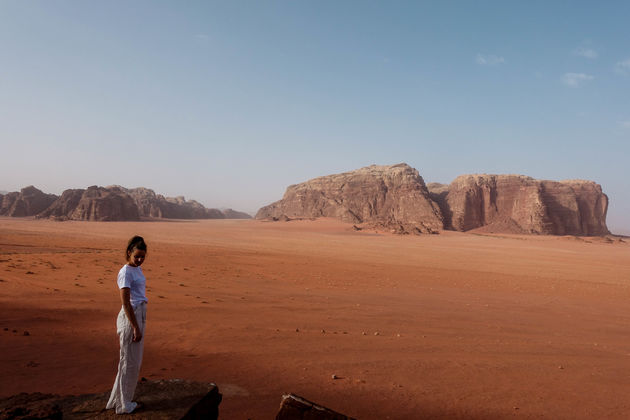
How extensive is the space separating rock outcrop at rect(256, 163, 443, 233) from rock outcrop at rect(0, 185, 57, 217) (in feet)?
160

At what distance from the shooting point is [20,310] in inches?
282

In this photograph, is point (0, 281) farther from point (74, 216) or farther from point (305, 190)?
point (305, 190)

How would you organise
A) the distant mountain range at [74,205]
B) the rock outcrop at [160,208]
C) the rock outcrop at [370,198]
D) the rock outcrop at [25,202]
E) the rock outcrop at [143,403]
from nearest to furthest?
the rock outcrop at [143,403]
the distant mountain range at [74,205]
the rock outcrop at [370,198]
the rock outcrop at [25,202]
the rock outcrop at [160,208]

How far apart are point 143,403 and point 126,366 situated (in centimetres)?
35

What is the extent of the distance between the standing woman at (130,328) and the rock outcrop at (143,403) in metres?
0.13

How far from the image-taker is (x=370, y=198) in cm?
7594

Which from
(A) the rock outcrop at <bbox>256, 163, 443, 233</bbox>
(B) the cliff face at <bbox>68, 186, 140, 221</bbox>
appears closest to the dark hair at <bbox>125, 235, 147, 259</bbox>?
(A) the rock outcrop at <bbox>256, 163, 443, 233</bbox>

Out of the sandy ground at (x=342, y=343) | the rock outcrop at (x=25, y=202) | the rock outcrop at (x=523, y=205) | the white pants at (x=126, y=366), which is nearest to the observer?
the white pants at (x=126, y=366)

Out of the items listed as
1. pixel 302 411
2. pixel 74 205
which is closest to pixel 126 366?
pixel 302 411

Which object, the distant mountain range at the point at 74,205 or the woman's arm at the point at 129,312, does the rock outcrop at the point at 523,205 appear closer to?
the distant mountain range at the point at 74,205

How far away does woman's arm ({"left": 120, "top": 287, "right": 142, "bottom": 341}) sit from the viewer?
2996 mm

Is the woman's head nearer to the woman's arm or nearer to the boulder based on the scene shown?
the woman's arm

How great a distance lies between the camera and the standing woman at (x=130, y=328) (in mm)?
2930

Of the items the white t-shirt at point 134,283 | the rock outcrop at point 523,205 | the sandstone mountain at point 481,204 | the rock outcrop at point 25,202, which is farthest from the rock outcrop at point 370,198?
the white t-shirt at point 134,283
